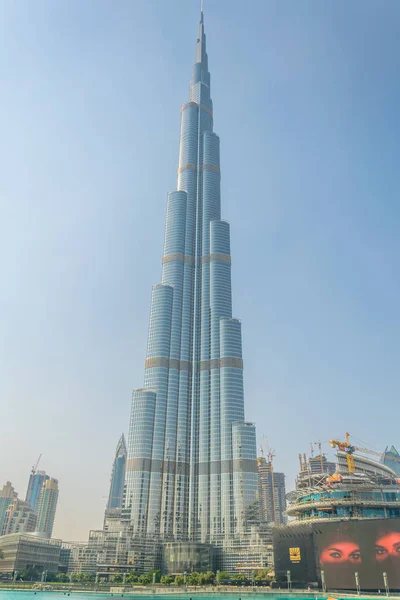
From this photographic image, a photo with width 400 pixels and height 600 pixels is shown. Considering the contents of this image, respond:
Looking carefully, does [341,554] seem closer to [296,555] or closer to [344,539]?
[344,539]

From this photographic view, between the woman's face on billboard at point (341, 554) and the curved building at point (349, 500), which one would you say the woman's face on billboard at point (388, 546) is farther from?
the curved building at point (349, 500)

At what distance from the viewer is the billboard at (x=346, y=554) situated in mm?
143250

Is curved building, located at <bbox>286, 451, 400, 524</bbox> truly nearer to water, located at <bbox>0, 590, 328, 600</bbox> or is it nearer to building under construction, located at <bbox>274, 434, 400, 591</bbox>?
building under construction, located at <bbox>274, 434, 400, 591</bbox>

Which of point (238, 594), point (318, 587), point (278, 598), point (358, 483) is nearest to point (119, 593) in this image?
point (238, 594)

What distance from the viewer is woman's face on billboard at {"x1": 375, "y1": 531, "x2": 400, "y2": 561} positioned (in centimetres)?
14338

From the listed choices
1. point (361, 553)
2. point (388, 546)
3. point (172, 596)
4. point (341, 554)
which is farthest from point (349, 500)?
point (172, 596)

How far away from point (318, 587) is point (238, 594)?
1028 inches

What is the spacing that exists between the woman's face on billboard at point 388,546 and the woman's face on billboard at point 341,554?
20.4 ft

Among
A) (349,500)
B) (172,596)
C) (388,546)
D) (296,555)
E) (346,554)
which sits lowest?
(172,596)

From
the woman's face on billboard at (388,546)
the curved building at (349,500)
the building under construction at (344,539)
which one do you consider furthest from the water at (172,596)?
the curved building at (349,500)

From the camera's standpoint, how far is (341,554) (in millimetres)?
151625

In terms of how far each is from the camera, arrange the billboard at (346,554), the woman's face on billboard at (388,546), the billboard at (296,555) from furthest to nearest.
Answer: the billboard at (296,555) < the woman's face on billboard at (388,546) < the billboard at (346,554)

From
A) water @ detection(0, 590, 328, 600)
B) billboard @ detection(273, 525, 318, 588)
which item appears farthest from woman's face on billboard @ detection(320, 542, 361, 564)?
water @ detection(0, 590, 328, 600)

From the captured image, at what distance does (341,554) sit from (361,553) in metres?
6.90
